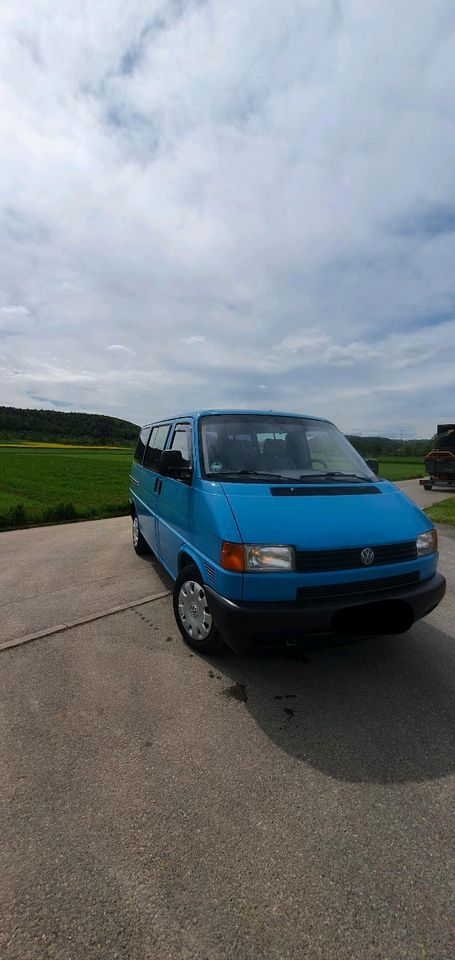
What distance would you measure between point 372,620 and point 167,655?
157 cm

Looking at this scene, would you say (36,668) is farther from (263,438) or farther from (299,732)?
(263,438)

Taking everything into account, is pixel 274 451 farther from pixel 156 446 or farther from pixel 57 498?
pixel 57 498

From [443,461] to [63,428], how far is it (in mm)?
75859

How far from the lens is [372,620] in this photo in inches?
107

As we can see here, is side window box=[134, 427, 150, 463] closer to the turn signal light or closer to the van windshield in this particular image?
the van windshield

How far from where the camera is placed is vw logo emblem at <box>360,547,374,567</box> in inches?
107

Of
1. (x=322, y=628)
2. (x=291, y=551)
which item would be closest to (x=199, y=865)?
(x=322, y=628)

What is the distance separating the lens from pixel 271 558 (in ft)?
8.44

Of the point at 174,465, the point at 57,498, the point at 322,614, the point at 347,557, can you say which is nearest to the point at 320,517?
the point at 347,557

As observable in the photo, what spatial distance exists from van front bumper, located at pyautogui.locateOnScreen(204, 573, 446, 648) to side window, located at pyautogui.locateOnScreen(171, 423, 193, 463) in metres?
1.29

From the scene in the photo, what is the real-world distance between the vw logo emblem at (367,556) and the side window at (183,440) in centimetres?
161

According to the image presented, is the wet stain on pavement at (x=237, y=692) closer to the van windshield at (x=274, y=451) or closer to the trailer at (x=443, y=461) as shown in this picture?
the van windshield at (x=274, y=451)

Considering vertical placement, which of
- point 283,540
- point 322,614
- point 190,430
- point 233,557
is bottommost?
point 322,614

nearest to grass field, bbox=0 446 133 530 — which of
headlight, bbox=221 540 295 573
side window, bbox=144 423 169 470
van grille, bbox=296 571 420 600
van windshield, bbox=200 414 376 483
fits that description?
side window, bbox=144 423 169 470
